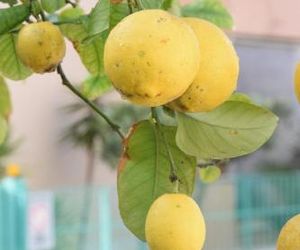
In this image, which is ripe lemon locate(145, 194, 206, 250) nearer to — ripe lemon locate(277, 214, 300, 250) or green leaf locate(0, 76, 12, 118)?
ripe lemon locate(277, 214, 300, 250)

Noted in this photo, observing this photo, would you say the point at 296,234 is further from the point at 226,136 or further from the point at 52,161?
the point at 52,161

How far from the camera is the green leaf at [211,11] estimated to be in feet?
2.77

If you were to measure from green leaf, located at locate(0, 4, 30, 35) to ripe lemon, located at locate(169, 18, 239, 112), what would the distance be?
0.27 metres

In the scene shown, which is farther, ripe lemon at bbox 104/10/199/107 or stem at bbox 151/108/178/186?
stem at bbox 151/108/178/186

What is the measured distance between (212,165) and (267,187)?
4.78 meters

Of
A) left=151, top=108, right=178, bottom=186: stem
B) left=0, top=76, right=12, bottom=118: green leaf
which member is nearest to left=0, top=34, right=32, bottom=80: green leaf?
left=0, top=76, right=12, bottom=118: green leaf

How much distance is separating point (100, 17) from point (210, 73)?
16 centimetres

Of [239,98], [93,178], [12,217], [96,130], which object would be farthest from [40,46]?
[93,178]

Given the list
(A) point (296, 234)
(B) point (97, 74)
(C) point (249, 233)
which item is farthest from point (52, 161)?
(A) point (296, 234)

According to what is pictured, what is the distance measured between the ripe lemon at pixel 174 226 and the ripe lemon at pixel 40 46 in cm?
20

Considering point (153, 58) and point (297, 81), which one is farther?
point (297, 81)

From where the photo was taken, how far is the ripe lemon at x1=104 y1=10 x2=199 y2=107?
440mm

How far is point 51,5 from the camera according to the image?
30.6 inches

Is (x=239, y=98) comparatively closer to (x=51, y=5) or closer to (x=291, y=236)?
(x=291, y=236)
